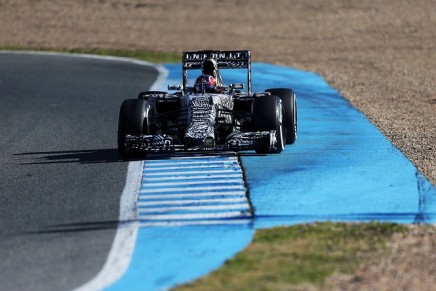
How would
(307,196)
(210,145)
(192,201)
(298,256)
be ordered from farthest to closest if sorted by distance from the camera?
(210,145)
(307,196)
(192,201)
(298,256)

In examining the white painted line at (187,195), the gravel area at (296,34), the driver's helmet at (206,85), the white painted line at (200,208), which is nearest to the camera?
the white painted line at (200,208)

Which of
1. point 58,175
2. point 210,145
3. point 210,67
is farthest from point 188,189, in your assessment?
point 210,67

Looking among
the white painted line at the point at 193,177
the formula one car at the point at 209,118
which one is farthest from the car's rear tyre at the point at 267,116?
the white painted line at the point at 193,177

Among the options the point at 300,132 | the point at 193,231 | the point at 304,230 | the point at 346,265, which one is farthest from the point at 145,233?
the point at 300,132

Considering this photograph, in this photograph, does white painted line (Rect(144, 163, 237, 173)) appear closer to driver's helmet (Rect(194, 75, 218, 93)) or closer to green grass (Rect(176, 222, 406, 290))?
driver's helmet (Rect(194, 75, 218, 93))

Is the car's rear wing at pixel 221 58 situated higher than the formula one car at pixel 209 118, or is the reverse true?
the car's rear wing at pixel 221 58

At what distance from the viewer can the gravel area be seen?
25016 millimetres

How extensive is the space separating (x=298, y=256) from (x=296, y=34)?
30.8 metres

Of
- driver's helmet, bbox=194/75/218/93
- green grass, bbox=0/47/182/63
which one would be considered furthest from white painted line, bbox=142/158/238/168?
green grass, bbox=0/47/182/63

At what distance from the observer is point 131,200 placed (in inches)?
470

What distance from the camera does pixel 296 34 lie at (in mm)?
39625

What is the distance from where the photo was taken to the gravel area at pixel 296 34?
2502 cm

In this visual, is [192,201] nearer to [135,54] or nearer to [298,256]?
[298,256]

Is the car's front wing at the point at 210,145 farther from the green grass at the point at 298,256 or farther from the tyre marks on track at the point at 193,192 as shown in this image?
the green grass at the point at 298,256
